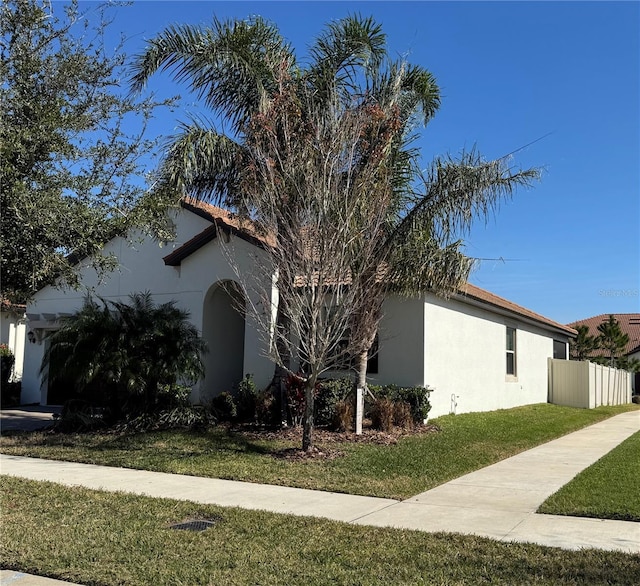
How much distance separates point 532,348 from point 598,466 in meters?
14.0

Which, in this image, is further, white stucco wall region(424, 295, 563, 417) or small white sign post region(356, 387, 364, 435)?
white stucco wall region(424, 295, 563, 417)

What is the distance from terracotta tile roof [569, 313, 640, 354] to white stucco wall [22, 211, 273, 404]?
36.2 m

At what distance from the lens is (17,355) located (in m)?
25.5

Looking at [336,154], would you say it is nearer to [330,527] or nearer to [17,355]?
[330,527]

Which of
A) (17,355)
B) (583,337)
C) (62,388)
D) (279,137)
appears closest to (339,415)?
(279,137)

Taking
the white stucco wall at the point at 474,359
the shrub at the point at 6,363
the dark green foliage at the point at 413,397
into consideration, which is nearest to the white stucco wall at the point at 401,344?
the white stucco wall at the point at 474,359

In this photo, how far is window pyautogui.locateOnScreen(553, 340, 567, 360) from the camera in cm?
2867

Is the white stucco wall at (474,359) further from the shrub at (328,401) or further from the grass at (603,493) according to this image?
the grass at (603,493)

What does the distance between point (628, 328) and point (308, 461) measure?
48.4 metres

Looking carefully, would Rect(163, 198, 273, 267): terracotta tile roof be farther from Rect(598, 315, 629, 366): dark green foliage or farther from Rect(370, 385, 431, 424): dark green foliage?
Rect(598, 315, 629, 366): dark green foliage

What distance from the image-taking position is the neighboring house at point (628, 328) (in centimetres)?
4703

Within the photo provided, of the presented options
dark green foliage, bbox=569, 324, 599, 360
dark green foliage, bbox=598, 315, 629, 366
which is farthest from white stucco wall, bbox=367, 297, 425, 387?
dark green foliage, bbox=598, 315, 629, 366

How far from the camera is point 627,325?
53.3m

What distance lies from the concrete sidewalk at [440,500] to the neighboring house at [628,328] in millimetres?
36756
